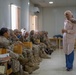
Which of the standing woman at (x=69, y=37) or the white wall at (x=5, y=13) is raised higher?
the white wall at (x=5, y=13)

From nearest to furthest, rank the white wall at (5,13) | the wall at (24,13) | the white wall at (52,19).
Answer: the white wall at (5,13)
the wall at (24,13)
the white wall at (52,19)

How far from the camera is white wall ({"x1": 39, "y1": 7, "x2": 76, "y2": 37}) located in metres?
10.3

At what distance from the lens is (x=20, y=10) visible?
7234 millimetres

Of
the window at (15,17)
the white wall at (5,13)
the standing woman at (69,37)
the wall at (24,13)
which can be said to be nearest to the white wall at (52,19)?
the wall at (24,13)

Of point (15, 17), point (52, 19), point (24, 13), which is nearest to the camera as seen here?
point (15, 17)

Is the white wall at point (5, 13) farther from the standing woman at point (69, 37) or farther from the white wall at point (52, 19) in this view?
the white wall at point (52, 19)

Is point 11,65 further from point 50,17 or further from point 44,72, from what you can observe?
point 50,17

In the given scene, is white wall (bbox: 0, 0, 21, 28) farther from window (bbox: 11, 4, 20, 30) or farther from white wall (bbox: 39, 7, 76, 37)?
white wall (bbox: 39, 7, 76, 37)

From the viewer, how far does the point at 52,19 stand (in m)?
10.4

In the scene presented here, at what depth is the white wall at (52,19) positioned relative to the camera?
10320mm

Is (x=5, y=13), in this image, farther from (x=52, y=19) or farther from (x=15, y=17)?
(x=52, y=19)

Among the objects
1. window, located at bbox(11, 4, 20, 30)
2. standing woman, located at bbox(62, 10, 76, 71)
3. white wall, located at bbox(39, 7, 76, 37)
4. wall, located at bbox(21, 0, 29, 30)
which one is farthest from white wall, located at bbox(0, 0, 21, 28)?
white wall, located at bbox(39, 7, 76, 37)

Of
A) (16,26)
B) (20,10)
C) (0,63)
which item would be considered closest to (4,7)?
(16,26)

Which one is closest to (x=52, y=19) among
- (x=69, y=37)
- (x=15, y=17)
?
(x=15, y=17)
